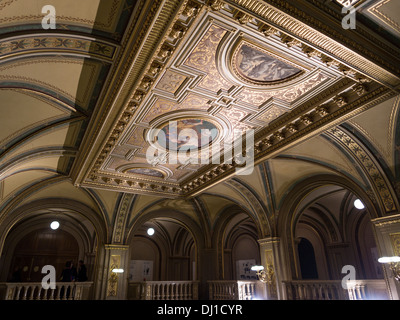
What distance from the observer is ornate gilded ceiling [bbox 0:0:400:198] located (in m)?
4.07

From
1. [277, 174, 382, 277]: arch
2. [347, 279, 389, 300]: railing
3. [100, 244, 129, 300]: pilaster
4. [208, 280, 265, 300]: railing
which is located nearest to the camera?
[347, 279, 389, 300]: railing

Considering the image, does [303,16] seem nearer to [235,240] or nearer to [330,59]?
[330,59]

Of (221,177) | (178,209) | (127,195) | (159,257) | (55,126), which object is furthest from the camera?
(159,257)

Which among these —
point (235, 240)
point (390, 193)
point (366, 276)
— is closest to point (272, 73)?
point (390, 193)

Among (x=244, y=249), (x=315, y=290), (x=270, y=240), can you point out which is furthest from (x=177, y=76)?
(x=244, y=249)

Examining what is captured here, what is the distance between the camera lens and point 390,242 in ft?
25.0

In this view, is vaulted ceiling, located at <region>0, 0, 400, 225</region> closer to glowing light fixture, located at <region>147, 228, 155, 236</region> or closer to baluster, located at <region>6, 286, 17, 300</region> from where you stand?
baluster, located at <region>6, 286, 17, 300</region>

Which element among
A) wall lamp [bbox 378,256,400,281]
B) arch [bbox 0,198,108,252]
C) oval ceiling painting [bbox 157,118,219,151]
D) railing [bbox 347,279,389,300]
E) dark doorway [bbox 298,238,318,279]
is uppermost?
oval ceiling painting [bbox 157,118,219,151]

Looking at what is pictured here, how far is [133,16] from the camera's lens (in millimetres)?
4184

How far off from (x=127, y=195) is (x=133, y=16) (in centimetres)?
1030

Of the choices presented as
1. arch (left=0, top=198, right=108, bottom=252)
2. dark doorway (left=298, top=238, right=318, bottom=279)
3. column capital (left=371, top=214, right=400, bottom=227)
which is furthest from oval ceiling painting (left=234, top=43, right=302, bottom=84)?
dark doorway (left=298, top=238, right=318, bottom=279)

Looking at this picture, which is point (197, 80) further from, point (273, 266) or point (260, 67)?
point (273, 266)

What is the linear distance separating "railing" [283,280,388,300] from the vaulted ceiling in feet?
9.03

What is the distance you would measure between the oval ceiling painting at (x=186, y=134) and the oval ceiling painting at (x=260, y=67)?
2030 millimetres
